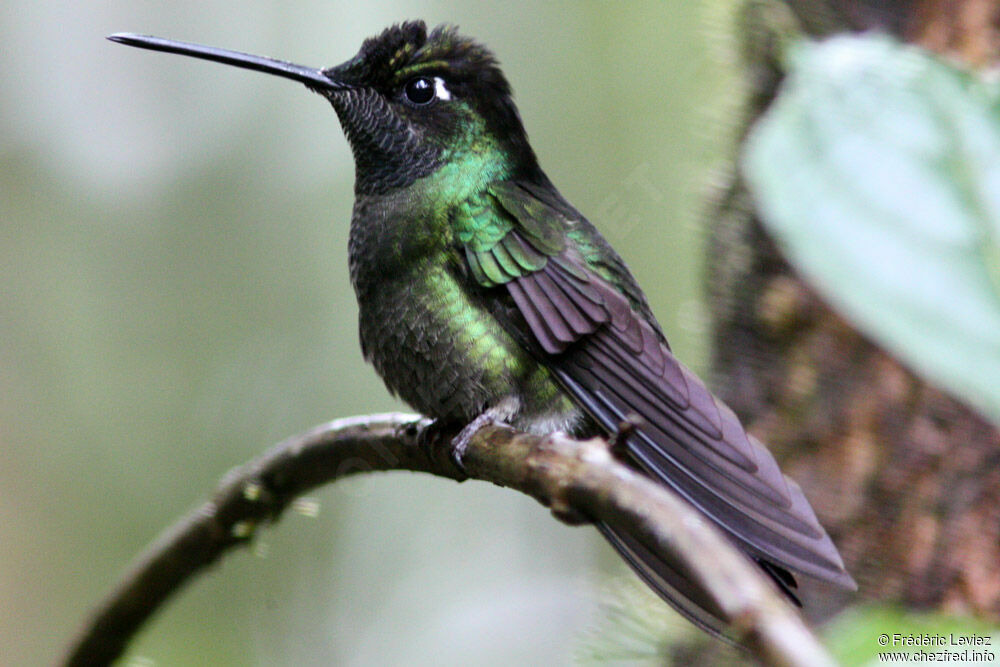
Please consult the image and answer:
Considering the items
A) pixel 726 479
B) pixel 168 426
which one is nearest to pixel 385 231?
pixel 726 479

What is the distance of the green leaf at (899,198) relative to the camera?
4.18 feet

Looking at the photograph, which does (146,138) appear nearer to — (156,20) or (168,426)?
(156,20)

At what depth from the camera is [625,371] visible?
1770 mm

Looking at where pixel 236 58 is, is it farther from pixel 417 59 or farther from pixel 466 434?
pixel 466 434

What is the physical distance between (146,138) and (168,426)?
83.2 inches

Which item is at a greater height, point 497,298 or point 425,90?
point 425,90

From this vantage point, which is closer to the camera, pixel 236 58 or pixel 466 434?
Answer: pixel 466 434

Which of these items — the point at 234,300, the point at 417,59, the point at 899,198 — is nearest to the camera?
the point at 899,198

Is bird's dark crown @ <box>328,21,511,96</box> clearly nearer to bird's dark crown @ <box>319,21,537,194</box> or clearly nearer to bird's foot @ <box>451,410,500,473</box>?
bird's dark crown @ <box>319,21,537,194</box>

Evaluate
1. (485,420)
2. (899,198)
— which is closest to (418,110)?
(485,420)

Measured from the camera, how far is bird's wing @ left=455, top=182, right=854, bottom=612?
4.71 ft

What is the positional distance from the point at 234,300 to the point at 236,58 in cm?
587

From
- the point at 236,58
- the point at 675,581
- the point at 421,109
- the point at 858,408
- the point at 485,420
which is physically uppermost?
the point at 236,58

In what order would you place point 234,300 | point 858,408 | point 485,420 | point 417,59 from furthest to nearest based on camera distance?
point 234,300
point 858,408
point 417,59
point 485,420
